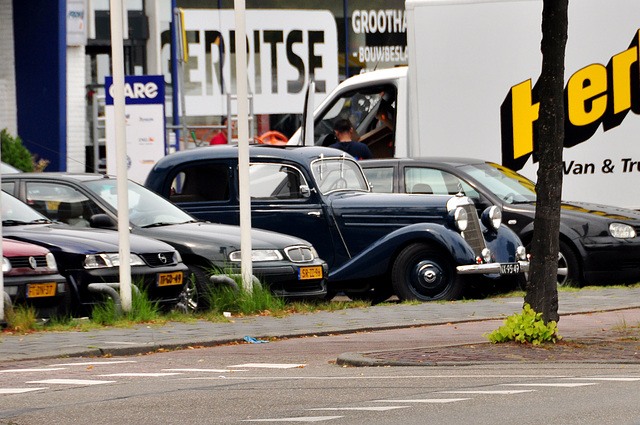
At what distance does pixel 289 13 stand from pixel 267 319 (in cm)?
2457

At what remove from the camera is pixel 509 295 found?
1634 cm

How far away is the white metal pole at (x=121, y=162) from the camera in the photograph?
516 inches

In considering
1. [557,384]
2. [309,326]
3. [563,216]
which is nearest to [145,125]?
[563,216]

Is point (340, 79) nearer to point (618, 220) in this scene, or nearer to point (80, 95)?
point (80, 95)

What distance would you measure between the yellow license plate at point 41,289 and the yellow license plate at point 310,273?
9.84 ft

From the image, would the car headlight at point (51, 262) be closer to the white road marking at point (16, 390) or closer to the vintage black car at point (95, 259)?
the vintage black car at point (95, 259)

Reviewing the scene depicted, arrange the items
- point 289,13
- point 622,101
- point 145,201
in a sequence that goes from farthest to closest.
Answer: point 289,13 → point 622,101 → point 145,201

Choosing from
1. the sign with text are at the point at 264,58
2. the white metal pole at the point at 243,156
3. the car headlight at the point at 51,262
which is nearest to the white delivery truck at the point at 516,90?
the white metal pole at the point at 243,156

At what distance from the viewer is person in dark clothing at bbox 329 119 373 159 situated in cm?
1884

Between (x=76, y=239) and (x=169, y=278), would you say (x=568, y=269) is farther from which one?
(x=76, y=239)

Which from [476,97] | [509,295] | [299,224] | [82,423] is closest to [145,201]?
[299,224]

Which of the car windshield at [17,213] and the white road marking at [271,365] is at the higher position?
the car windshield at [17,213]

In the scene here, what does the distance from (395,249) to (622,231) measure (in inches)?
124

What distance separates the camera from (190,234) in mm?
14797
